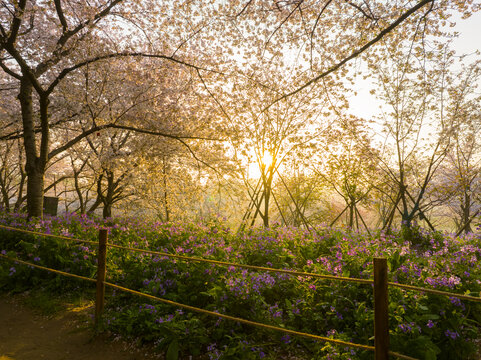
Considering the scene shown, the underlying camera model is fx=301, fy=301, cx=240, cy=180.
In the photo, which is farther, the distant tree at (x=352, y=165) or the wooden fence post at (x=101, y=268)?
the distant tree at (x=352, y=165)

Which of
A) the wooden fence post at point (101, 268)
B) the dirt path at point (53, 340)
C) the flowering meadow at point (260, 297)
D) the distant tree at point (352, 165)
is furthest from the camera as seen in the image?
the distant tree at point (352, 165)

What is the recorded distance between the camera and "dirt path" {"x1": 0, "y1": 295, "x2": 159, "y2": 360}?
393 cm

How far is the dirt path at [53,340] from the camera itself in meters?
3.93

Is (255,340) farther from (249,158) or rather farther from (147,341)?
(249,158)

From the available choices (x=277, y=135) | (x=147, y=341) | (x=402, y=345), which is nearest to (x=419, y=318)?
(x=402, y=345)

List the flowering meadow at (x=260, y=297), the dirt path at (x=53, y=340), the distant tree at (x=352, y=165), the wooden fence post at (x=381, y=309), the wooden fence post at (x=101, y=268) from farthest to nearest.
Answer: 1. the distant tree at (x=352, y=165)
2. the wooden fence post at (x=101, y=268)
3. the dirt path at (x=53, y=340)
4. the flowering meadow at (x=260, y=297)
5. the wooden fence post at (x=381, y=309)

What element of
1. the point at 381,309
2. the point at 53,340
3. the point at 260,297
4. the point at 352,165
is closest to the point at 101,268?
the point at 53,340

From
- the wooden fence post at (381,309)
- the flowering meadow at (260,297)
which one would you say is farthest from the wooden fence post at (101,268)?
the wooden fence post at (381,309)

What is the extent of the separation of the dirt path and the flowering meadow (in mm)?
280

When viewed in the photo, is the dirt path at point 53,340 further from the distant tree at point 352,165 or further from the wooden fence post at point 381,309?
the distant tree at point 352,165

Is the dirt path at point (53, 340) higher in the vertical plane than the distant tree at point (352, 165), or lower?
lower

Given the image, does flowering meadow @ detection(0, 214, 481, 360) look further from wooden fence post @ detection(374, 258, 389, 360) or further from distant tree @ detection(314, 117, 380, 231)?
distant tree @ detection(314, 117, 380, 231)

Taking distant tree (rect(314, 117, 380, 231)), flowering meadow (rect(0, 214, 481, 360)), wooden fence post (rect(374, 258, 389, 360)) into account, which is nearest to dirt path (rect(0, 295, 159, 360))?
flowering meadow (rect(0, 214, 481, 360))

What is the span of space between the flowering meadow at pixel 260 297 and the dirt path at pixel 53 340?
0.28m
